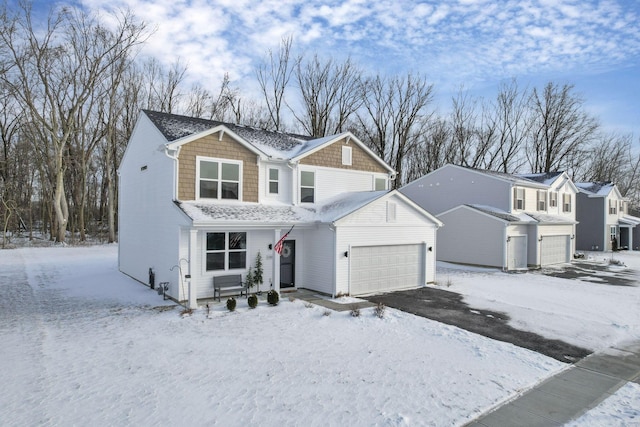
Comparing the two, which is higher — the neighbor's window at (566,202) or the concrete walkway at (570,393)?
the neighbor's window at (566,202)

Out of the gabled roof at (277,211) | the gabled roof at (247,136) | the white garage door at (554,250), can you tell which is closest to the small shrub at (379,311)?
the gabled roof at (277,211)

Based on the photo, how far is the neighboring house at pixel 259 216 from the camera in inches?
532

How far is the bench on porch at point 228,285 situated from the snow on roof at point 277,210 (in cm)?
217

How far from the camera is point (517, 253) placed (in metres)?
23.5

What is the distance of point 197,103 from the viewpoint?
1533 inches

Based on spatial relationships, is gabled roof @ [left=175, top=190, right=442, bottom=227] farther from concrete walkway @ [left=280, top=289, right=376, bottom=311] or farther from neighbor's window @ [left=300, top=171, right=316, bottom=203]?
concrete walkway @ [left=280, top=289, right=376, bottom=311]

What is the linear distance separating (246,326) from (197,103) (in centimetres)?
3331

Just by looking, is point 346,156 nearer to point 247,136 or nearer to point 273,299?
point 247,136

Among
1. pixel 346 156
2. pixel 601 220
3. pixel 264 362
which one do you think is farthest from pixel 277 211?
pixel 601 220

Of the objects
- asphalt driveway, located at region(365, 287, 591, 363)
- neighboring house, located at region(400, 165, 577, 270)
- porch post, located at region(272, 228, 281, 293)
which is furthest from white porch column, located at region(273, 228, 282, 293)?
neighboring house, located at region(400, 165, 577, 270)

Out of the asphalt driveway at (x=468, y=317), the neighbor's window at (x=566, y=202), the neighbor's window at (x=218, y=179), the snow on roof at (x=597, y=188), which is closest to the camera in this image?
the asphalt driveway at (x=468, y=317)

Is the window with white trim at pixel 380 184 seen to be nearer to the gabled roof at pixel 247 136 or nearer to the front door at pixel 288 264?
the gabled roof at pixel 247 136

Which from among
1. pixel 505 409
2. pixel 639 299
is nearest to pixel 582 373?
pixel 505 409

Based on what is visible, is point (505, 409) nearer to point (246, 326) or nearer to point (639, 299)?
point (246, 326)
